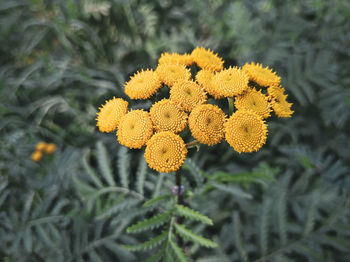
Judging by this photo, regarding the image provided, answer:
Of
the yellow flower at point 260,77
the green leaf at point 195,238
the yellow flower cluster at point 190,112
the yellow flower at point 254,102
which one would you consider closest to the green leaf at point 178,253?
the green leaf at point 195,238

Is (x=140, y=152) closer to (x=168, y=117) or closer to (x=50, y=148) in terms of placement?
(x=50, y=148)

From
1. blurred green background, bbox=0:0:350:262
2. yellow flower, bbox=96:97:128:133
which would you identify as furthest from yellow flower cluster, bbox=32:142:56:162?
yellow flower, bbox=96:97:128:133

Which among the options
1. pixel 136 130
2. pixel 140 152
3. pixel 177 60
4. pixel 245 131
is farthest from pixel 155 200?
pixel 140 152

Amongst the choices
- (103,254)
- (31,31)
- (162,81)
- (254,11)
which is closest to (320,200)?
(162,81)

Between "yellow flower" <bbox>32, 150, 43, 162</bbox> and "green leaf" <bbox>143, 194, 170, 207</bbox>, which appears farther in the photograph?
"yellow flower" <bbox>32, 150, 43, 162</bbox>

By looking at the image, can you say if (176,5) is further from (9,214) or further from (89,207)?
(9,214)

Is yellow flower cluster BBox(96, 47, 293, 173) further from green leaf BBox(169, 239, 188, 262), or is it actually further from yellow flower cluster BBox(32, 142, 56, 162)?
yellow flower cluster BBox(32, 142, 56, 162)

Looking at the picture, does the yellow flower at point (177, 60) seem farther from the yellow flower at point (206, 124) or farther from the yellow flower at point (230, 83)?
the yellow flower at point (206, 124)
